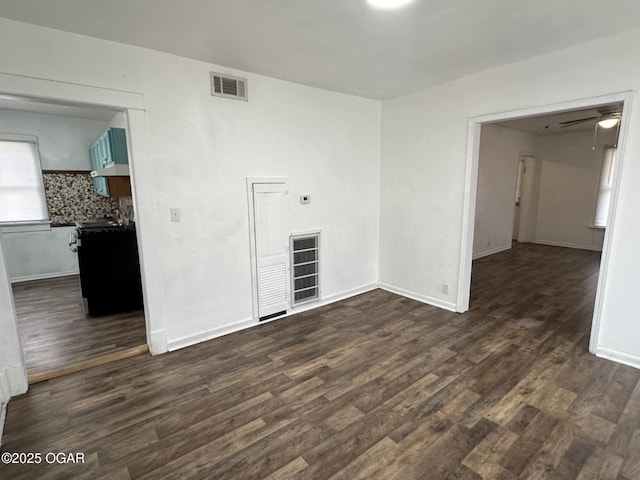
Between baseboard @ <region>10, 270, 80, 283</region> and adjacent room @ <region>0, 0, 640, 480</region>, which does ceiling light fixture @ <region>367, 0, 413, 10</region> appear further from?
baseboard @ <region>10, 270, 80, 283</region>

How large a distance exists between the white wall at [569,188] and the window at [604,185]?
0.07m

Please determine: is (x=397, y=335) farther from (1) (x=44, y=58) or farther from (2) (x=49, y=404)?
(1) (x=44, y=58)

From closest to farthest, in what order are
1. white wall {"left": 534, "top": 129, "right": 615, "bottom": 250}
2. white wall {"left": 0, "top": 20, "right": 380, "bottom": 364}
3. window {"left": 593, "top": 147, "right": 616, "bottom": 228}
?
white wall {"left": 0, "top": 20, "right": 380, "bottom": 364}
window {"left": 593, "top": 147, "right": 616, "bottom": 228}
white wall {"left": 534, "top": 129, "right": 615, "bottom": 250}

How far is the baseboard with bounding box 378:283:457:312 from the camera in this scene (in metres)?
3.89

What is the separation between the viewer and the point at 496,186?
6570mm

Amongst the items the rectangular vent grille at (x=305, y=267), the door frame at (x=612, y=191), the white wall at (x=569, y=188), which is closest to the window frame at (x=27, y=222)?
the rectangular vent grille at (x=305, y=267)

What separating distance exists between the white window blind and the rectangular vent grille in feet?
15.1

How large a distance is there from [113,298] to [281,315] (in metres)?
2.11

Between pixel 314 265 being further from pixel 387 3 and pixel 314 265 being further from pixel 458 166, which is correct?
pixel 387 3

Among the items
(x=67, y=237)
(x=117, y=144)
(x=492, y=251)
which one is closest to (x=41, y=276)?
(x=67, y=237)

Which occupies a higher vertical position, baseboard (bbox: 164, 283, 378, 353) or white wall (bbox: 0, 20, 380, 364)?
white wall (bbox: 0, 20, 380, 364)

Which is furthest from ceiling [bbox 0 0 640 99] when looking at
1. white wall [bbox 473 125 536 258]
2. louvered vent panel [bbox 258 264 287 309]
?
white wall [bbox 473 125 536 258]

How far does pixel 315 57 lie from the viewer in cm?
283

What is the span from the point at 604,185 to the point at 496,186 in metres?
2.43
